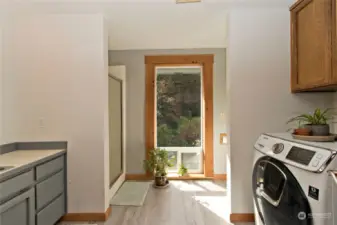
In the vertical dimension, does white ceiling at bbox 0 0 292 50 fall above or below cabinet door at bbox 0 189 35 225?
above

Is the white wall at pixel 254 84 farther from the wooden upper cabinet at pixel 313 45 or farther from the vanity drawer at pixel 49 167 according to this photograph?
the vanity drawer at pixel 49 167

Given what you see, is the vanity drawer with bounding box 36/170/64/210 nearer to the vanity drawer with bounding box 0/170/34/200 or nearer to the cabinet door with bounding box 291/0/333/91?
the vanity drawer with bounding box 0/170/34/200

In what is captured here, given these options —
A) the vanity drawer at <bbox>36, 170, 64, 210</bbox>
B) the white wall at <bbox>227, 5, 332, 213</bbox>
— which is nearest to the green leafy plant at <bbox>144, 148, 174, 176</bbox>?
the white wall at <bbox>227, 5, 332, 213</bbox>

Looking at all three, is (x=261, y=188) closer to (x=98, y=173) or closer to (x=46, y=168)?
(x=98, y=173)

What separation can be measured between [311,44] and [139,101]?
9.15ft

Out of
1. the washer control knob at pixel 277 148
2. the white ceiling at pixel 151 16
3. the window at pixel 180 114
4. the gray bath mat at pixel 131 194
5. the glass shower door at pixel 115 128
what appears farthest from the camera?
the window at pixel 180 114

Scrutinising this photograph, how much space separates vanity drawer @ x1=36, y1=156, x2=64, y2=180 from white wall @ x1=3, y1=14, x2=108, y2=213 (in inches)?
4.7

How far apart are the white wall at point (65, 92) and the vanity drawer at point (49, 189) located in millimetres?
128

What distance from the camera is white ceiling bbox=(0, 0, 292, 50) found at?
7.53 ft

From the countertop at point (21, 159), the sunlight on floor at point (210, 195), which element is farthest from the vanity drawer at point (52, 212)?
the sunlight on floor at point (210, 195)

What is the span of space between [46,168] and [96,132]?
60 cm

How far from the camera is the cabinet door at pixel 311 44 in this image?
1741 mm

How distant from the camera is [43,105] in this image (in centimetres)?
250

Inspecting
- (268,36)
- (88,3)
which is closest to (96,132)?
(88,3)
